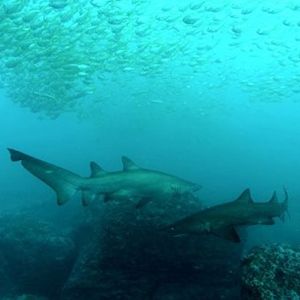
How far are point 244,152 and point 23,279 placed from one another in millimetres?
45314

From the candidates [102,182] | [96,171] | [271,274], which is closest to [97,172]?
[96,171]

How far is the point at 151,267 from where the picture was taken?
7605 mm

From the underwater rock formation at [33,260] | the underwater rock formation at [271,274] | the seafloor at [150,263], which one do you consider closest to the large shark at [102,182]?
the underwater rock formation at [271,274]

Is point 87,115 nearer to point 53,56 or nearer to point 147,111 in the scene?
point 147,111

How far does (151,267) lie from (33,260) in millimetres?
4664

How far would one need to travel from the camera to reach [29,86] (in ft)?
95.8

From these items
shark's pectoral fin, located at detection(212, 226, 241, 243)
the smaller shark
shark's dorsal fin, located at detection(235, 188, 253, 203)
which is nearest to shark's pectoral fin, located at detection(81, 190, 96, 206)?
the smaller shark

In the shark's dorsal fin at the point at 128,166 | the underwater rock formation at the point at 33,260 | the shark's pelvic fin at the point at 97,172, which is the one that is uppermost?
the shark's pelvic fin at the point at 97,172

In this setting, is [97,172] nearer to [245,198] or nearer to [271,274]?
[245,198]

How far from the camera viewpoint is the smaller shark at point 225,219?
15.5ft

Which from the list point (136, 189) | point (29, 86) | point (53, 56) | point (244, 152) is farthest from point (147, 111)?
point (136, 189)

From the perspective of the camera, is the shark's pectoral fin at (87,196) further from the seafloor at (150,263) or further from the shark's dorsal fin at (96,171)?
the seafloor at (150,263)

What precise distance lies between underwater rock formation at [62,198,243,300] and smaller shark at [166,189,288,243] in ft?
7.45

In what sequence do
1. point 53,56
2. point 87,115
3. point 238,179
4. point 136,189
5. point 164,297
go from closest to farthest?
point 136,189 → point 164,297 → point 53,56 → point 238,179 → point 87,115
